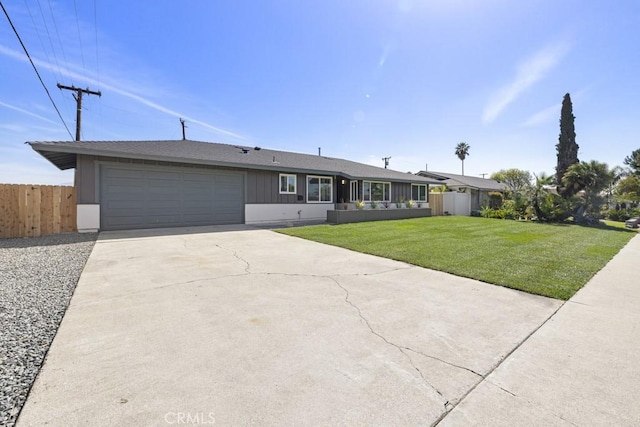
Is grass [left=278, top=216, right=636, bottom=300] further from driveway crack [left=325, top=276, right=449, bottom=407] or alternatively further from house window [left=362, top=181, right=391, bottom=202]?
house window [left=362, top=181, right=391, bottom=202]

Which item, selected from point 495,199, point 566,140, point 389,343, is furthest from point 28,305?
point 566,140

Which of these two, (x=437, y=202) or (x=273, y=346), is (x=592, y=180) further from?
(x=273, y=346)

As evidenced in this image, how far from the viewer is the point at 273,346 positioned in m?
2.49

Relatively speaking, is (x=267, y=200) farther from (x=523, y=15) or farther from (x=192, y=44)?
(x=523, y=15)

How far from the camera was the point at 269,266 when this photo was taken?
5359 mm

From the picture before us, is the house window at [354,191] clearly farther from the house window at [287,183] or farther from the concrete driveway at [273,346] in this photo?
the concrete driveway at [273,346]

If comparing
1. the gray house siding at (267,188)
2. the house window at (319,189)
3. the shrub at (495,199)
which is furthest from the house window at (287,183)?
the shrub at (495,199)

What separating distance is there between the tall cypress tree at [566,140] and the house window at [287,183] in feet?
68.6

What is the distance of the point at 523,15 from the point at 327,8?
20.5 feet

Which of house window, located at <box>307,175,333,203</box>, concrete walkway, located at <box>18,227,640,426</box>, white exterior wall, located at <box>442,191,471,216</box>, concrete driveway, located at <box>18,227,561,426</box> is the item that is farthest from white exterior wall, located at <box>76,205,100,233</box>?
white exterior wall, located at <box>442,191,471,216</box>

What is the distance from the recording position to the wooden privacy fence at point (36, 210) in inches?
333

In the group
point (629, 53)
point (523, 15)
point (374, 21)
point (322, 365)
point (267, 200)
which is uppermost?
point (374, 21)

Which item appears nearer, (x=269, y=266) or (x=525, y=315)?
(x=525, y=315)

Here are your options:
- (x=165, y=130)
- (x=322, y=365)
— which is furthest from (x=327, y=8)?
(x=165, y=130)
